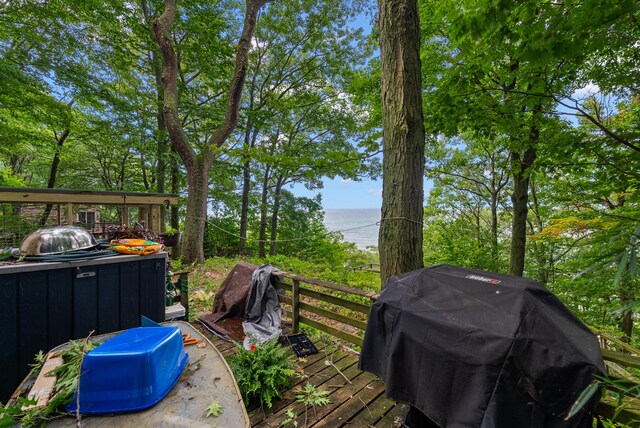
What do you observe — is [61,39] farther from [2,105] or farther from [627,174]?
[627,174]

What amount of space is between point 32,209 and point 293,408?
497 inches

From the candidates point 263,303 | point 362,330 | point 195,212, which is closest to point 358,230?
point 195,212

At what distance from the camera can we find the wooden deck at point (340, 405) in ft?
7.21

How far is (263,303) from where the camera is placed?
13.4ft

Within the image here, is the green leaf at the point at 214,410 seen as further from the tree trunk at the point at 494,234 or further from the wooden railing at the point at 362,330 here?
the tree trunk at the point at 494,234

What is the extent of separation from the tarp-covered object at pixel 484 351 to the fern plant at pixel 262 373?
1135 mm

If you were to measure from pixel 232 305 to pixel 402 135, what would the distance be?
3390 millimetres

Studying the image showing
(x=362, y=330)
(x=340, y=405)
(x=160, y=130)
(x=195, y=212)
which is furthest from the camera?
(x=160, y=130)

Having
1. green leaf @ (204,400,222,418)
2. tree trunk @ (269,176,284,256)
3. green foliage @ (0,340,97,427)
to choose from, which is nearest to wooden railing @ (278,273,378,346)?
green leaf @ (204,400,222,418)

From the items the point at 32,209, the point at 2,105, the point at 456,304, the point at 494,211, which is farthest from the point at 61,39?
the point at 494,211

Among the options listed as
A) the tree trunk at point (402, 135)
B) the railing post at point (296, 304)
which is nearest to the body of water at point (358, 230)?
the tree trunk at point (402, 135)

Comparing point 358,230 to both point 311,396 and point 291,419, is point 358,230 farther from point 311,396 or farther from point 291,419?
point 291,419

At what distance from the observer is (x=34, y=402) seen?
1130mm

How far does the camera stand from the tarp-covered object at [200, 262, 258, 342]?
3.83 m
